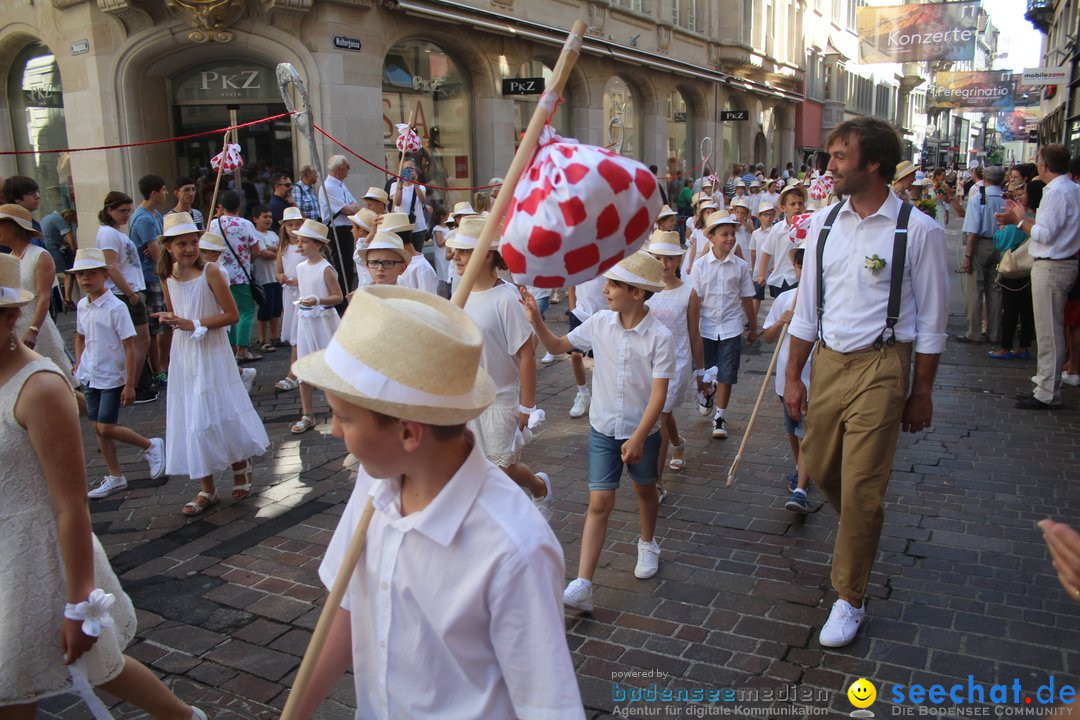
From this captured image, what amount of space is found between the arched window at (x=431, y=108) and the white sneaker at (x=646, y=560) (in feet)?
43.2

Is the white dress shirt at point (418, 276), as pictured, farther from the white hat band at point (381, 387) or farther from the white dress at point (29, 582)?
the white hat band at point (381, 387)

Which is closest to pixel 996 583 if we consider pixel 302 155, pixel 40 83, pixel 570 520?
pixel 570 520

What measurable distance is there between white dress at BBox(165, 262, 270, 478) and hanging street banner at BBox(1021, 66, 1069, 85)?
2174 centimetres

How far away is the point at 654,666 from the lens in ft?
12.2

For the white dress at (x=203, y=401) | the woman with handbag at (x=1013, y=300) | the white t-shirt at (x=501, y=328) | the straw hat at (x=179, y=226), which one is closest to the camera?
the white t-shirt at (x=501, y=328)

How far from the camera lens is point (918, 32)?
3091cm

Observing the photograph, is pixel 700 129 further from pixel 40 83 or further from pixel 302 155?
pixel 40 83

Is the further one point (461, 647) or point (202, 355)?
point (202, 355)

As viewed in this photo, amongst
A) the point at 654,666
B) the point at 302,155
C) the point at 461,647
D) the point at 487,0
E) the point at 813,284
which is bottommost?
the point at 654,666

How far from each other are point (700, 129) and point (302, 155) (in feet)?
61.5

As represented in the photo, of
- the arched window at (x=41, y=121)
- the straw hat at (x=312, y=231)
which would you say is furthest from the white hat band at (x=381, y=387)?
the arched window at (x=41, y=121)

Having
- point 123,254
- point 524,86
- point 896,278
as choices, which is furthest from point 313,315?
point 524,86

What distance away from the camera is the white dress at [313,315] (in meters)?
7.52

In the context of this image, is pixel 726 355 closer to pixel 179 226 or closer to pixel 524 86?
pixel 179 226
